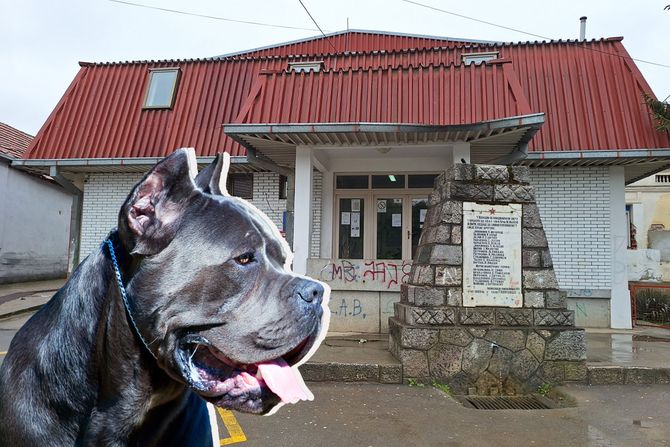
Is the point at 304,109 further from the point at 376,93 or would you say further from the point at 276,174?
the point at 276,174

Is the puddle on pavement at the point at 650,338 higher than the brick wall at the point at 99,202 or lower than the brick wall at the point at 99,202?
lower

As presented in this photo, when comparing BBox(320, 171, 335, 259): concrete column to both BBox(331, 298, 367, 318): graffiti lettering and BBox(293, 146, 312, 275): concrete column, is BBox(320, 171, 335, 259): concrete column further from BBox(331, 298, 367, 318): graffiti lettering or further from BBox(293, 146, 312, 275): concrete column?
BBox(331, 298, 367, 318): graffiti lettering

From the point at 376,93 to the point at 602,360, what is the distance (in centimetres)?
607

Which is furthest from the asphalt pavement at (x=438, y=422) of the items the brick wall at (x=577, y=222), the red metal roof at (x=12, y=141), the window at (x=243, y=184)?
the red metal roof at (x=12, y=141)

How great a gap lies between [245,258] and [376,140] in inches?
330

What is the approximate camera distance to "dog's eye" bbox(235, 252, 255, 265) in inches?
40.9

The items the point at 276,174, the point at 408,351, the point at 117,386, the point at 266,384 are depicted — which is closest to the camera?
the point at 266,384

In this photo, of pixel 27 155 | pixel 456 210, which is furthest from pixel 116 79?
pixel 456 210

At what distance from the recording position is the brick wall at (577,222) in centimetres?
1067

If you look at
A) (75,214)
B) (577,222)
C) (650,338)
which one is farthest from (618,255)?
(75,214)

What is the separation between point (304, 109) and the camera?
955 centimetres

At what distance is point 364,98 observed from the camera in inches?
379

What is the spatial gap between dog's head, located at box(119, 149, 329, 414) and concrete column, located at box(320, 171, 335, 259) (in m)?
10.3

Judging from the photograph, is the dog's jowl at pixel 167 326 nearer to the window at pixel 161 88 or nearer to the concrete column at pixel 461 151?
the concrete column at pixel 461 151
